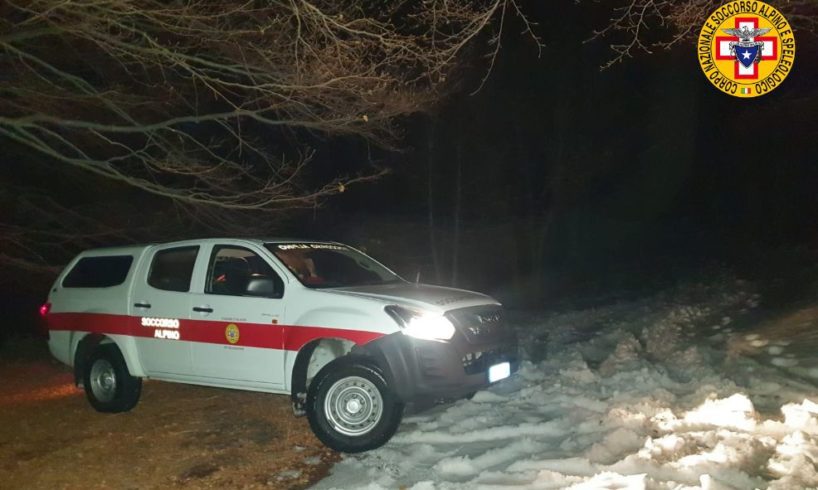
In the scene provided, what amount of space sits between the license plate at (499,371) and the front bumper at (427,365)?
0.67ft

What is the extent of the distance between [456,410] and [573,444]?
1.56 m

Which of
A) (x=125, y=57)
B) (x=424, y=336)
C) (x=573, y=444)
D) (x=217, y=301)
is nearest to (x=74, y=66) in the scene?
(x=125, y=57)

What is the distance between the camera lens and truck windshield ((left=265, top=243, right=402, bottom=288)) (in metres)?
7.26

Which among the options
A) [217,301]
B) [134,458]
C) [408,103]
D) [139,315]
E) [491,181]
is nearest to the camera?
[134,458]

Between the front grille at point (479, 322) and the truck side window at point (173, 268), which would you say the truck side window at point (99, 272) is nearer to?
the truck side window at point (173, 268)

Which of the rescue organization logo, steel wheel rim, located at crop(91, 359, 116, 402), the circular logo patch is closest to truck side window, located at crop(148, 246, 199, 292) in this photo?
the circular logo patch

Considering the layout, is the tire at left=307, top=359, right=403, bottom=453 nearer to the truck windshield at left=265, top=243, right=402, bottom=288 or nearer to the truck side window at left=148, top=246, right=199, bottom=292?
the truck windshield at left=265, top=243, right=402, bottom=288

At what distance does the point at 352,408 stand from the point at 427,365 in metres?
0.77

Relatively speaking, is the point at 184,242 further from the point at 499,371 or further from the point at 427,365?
the point at 499,371

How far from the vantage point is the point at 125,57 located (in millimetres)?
10742

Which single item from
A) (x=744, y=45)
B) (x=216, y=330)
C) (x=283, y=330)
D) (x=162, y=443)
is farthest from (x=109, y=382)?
(x=744, y=45)

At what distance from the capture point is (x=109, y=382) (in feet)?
26.3

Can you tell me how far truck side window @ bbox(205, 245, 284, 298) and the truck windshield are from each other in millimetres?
210

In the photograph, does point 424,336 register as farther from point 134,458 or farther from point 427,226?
point 427,226
